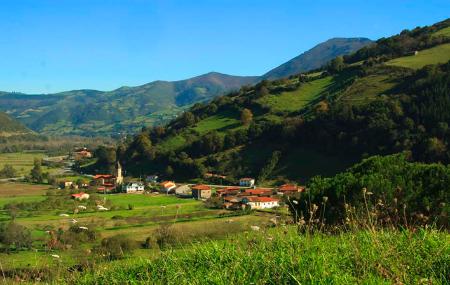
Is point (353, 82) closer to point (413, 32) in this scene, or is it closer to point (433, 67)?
point (433, 67)

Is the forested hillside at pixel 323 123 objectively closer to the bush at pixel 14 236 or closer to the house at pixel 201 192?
the house at pixel 201 192

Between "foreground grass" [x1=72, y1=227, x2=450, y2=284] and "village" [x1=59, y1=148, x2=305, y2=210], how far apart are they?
3876cm

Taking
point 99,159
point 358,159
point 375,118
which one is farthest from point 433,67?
point 99,159

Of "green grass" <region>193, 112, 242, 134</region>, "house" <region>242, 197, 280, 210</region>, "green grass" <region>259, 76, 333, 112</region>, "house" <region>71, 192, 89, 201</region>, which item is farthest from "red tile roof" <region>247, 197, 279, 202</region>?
"green grass" <region>259, 76, 333, 112</region>

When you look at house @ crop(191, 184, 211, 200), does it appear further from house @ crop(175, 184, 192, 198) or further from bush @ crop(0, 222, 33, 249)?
bush @ crop(0, 222, 33, 249)

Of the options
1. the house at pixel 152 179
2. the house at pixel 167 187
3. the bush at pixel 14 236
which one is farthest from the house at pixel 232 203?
the house at pixel 152 179

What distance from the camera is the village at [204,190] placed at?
49281 mm

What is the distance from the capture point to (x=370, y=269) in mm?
4805

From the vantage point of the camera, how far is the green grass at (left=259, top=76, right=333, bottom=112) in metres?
89.8

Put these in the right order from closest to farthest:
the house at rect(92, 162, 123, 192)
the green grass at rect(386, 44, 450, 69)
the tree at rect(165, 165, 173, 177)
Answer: the house at rect(92, 162, 123, 192) → the tree at rect(165, 165, 173, 177) → the green grass at rect(386, 44, 450, 69)

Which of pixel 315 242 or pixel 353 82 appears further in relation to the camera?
pixel 353 82

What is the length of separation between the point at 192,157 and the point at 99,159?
97.4 feet

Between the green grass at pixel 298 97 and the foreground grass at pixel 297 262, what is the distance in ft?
271

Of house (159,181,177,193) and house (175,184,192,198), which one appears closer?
house (175,184,192,198)
